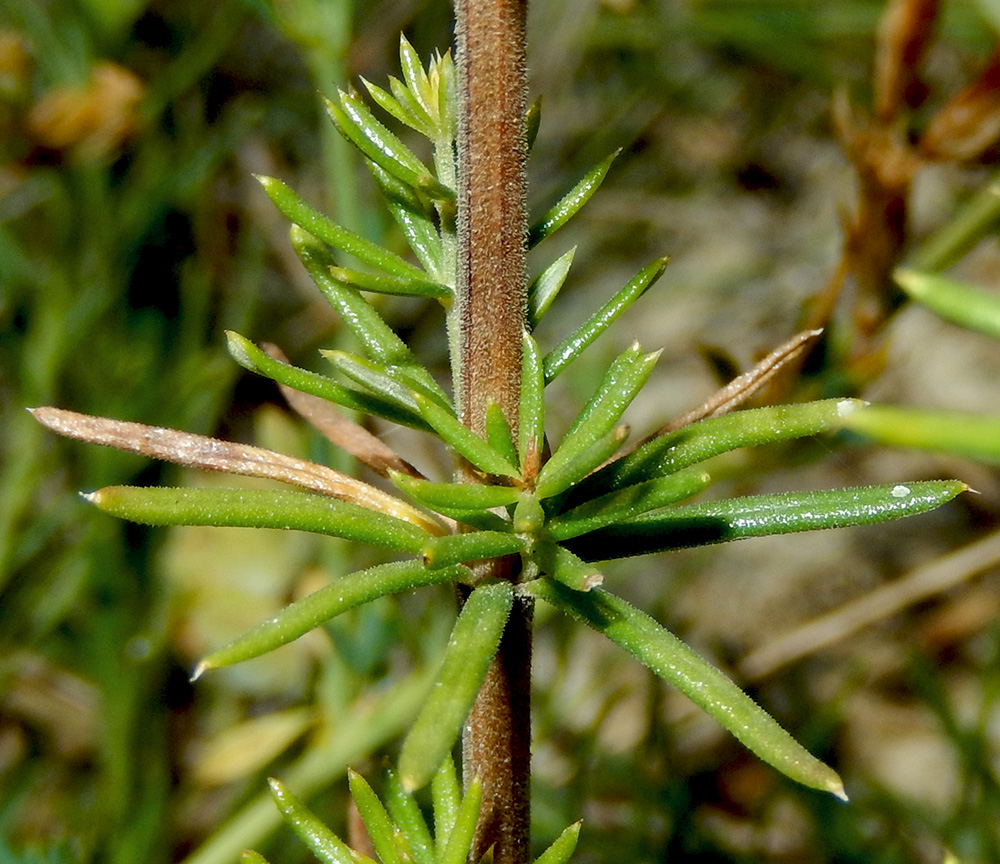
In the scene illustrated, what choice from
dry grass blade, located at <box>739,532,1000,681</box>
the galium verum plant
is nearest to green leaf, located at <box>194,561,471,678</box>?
the galium verum plant

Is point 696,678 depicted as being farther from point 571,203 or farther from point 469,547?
point 571,203

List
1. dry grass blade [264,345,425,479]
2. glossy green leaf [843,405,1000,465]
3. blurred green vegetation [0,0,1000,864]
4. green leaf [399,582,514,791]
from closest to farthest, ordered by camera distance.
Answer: glossy green leaf [843,405,1000,465] → green leaf [399,582,514,791] → dry grass blade [264,345,425,479] → blurred green vegetation [0,0,1000,864]

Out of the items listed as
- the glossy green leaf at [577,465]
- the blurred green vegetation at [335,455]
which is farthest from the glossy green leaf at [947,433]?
the blurred green vegetation at [335,455]

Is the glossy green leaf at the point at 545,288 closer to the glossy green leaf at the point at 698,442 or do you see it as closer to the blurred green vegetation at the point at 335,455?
the glossy green leaf at the point at 698,442

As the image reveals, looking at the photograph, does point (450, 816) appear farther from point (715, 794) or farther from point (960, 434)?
point (715, 794)

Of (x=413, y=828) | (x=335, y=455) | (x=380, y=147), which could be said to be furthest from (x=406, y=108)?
(x=335, y=455)

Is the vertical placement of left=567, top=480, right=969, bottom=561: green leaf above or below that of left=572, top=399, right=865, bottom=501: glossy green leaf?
below

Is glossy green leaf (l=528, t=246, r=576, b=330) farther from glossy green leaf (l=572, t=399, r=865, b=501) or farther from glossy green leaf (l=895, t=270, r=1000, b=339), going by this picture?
glossy green leaf (l=895, t=270, r=1000, b=339)

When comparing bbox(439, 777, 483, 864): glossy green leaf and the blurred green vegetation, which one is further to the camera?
the blurred green vegetation

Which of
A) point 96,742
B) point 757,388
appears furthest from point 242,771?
point 757,388
